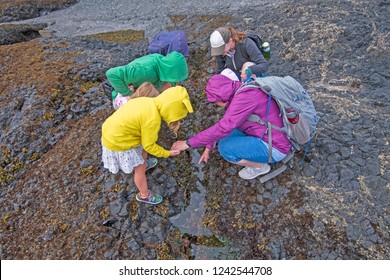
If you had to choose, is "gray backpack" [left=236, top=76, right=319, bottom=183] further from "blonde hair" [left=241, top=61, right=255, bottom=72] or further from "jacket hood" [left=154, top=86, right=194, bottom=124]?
"blonde hair" [left=241, top=61, right=255, bottom=72]

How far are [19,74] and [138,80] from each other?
6.10 meters

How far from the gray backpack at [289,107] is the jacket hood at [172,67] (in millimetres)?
2015

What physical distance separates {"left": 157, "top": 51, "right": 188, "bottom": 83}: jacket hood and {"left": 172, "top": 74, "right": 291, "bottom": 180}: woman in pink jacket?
1.51 meters

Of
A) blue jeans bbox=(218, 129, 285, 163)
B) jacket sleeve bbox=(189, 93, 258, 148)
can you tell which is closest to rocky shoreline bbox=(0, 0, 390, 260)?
blue jeans bbox=(218, 129, 285, 163)

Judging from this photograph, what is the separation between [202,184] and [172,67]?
8.64ft

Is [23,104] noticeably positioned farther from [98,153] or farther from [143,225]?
[143,225]

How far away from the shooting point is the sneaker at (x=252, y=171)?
6.70 meters

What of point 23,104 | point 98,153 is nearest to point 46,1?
point 23,104

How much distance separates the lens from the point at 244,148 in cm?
621

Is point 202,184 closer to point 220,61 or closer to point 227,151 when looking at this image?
point 227,151

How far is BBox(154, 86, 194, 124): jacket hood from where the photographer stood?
5195 millimetres

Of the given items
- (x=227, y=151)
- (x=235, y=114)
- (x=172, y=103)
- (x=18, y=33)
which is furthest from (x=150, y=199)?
(x=18, y=33)

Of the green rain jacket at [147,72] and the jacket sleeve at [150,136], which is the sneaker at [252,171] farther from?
the green rain jacket at [147,72]

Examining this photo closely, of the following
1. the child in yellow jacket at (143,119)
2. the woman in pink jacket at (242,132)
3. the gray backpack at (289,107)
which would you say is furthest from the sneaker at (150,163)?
the gray backpack at (289,107)
